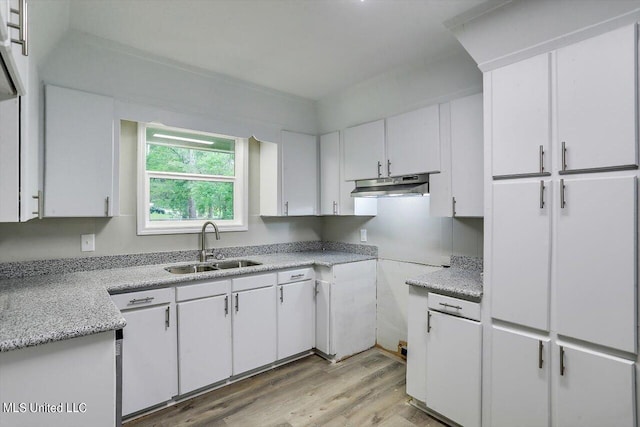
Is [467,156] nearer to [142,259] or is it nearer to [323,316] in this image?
[323,316]

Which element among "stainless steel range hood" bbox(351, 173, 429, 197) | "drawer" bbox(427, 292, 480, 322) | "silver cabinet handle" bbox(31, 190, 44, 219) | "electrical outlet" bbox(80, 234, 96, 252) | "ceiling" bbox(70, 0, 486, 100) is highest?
"ceiling" bbox(70, 0, 486, 100)

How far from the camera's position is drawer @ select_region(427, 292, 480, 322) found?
1.96m

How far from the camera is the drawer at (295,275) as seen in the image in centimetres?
282

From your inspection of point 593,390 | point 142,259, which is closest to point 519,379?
point 593,390

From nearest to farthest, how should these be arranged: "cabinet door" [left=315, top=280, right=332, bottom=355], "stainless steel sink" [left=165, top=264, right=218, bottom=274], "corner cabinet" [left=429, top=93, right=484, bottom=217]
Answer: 1. "corner cabinet" [left=429, top=93, right=484, bottom=217]
2. "stainless steel sink" [left=165, top=264, right=218, bottom=274]
3. "cabinet door" [left=315, top=280, right=332, bottom=355]

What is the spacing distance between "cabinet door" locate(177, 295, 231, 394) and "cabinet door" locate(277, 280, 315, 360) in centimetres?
49

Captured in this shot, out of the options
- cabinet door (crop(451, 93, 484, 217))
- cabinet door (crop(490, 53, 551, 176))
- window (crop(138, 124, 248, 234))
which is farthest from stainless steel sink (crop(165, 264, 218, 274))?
cabinet door (crop(490, 53, 551, 176))

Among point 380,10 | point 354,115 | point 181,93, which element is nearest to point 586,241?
point 380,10

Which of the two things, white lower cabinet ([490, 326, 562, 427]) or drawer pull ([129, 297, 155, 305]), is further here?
drawer pull ([129, 297, 155, 305])

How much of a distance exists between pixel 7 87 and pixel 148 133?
5.32 ft

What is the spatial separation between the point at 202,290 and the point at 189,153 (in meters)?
1.34

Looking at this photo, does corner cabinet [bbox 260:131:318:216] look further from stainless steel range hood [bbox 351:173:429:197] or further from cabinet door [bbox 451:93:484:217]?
cabinet door [bbox 451:93:484:217]

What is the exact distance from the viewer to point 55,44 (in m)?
2.11

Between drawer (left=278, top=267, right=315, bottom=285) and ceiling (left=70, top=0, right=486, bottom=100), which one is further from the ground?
ceiling (left=70, top=0, right=486, bottom=100)
